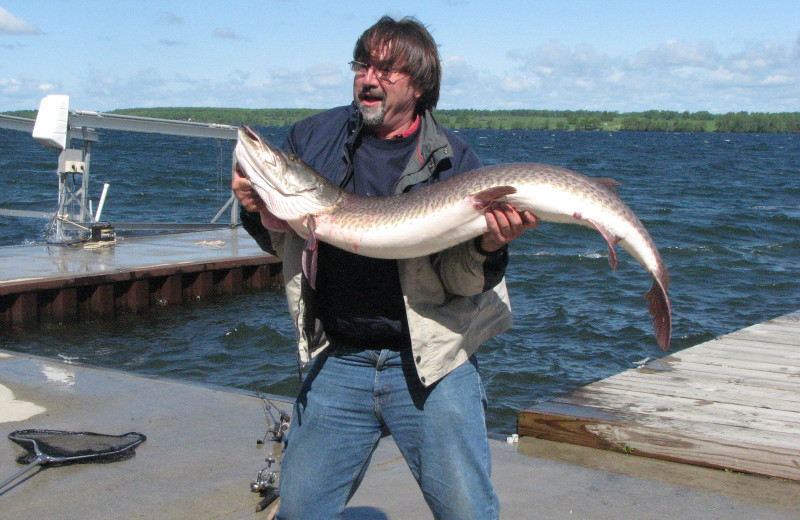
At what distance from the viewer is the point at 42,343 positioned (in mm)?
11023

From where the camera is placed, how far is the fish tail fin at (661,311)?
3.15m

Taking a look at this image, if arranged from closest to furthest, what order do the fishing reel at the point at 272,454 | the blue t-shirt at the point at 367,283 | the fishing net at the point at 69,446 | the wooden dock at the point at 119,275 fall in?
the blue t-shirt at the point at 367,283 < the fishing reel at the point at 272,454 < the fishing net at the point at 69,446 < the wooden dock at the point at 119,275

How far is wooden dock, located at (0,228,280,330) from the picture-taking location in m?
11.5

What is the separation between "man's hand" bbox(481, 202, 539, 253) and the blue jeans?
0.49 meters

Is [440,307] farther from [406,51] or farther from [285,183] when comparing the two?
[406,51]

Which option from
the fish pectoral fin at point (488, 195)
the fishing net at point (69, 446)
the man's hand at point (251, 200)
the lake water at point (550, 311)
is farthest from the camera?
the lake water at point (550, 311)

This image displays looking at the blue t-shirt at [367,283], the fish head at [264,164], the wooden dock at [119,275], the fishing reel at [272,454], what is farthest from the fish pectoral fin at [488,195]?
the wooden dock at [119,275]

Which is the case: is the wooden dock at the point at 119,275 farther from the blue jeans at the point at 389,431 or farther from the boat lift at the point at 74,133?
the blue jeans at the point at 389,431

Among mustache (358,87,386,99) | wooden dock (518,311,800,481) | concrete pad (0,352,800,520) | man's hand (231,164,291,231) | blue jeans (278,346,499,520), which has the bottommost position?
concrete pad (0,352,800,520)

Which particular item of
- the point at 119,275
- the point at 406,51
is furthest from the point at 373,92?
the point at 119,275

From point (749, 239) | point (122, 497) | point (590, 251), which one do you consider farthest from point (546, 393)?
point (749, 239)

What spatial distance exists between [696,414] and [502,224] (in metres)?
3.32

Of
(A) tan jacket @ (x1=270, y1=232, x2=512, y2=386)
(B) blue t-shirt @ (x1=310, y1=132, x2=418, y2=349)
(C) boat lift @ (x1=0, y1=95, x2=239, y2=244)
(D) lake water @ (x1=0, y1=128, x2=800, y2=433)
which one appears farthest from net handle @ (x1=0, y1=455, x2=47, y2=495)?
(C) boat lift @ (x1=0, y1=95, x2=239, y2=244)

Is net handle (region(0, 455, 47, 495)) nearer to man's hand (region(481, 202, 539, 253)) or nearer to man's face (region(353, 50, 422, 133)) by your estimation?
man's face (region(353, 50, 422, 133))
